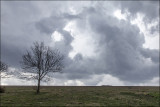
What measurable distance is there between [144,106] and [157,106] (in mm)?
1917

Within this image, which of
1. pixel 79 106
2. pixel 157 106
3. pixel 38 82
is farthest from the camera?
pixel 38 82

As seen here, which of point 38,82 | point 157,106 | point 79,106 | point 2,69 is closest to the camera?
point 79,106

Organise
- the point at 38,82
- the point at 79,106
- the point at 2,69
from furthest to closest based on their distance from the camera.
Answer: the point at 2,69, the point at 38,82, the point at 79,106

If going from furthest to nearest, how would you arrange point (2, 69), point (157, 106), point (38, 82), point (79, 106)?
point (2, 69), point (38, 82), point (157, 106), point (79, 106)

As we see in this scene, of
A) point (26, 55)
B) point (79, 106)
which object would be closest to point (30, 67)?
point (26, 55)

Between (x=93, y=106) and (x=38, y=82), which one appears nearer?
(x=93, y=106)

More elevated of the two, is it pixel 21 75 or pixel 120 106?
pixel 21 75

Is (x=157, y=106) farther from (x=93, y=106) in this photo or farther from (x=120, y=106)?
(x=93, y=106)

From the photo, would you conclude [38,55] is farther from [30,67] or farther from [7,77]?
[7,77]

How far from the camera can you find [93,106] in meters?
21.9

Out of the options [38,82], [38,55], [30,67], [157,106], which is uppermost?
[38,55]

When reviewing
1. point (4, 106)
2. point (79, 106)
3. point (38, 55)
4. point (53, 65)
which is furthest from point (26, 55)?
point (79, 106)

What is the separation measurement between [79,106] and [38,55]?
26400 millimetres

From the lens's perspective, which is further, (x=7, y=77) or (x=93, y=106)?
(x=7, y=77)
